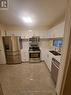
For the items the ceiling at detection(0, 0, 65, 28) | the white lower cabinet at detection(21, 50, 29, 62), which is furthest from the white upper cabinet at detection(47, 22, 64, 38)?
the white lower cabinet at detection(21, 50, 29, 62)

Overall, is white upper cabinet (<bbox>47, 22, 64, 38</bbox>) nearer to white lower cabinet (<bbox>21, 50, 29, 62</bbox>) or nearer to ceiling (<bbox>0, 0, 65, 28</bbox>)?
ceiling (<bbox>0, 0, 65, 28</bbox>)

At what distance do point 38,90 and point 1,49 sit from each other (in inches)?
117

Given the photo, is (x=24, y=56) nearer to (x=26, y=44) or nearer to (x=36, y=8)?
(x=26, y=44)

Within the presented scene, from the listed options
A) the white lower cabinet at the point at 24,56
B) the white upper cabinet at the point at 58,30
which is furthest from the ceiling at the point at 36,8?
the white lower cabinet at the point at 24,56

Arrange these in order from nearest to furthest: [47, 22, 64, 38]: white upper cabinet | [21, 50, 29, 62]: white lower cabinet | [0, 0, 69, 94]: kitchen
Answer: [47, 22, 64, 38]: white upper cabinet < [0, 0, 69, 94]: kitchen < [21, 50, 29, 62]: white lower cabinet

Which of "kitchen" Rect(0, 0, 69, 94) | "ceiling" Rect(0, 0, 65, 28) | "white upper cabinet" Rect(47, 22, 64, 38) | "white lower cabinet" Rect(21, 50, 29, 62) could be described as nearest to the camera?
"ceiling" Rect(0, 0, 65, 28)

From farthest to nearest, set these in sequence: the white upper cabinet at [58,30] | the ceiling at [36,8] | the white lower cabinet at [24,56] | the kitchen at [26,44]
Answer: the white lower cabinet at [24,56] → the kitchen at [26,44] → the white upper cabinet at [58,30] → the ceiling at [36,8]

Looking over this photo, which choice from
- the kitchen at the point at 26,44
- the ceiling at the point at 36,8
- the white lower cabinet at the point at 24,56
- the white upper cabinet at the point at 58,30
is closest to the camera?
the ceiling at the point at 36,8

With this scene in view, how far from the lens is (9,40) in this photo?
4.23 m

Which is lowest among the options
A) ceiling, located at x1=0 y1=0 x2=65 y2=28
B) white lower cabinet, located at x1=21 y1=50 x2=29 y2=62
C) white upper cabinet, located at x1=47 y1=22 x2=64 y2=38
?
white lower cabinet, located at x1=21 y1=50 x2=29 y2=62

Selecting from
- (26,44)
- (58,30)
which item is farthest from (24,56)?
(58,30)

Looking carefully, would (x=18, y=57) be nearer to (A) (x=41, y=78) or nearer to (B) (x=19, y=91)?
(A) (x=41, y=78)

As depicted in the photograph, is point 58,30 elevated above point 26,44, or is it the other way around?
point 58,30

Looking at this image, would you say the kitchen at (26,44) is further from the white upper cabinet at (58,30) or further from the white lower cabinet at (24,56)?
the white upper cabinet at (58,30)
